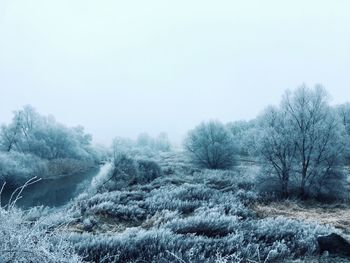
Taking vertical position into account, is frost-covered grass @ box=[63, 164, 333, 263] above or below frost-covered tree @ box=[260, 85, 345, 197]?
below

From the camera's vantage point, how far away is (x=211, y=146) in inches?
1416

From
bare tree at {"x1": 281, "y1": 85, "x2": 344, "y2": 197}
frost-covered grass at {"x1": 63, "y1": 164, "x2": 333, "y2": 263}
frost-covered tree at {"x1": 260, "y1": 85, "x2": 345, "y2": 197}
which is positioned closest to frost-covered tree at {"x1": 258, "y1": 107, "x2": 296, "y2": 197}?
frost-covered tree at {"x1": 260, "y1": 85, "x2": 345, "y2": 197}

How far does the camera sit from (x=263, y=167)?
20.4 metres

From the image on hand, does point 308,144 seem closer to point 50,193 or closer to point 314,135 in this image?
point 314,135

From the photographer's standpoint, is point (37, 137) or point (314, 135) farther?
point (37, 137)

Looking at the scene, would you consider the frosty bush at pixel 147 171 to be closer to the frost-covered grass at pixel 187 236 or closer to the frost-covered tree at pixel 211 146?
the frost-covered tree at pixel 211 146

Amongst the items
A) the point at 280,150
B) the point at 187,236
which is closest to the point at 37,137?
the point at 280,150

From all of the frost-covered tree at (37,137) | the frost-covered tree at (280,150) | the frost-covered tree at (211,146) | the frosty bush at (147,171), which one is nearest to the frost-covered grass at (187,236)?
the frost-covered tree at (280,150)

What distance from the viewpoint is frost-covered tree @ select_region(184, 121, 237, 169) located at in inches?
1405

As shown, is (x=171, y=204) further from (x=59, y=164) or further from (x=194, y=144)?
(x=59, y=164)

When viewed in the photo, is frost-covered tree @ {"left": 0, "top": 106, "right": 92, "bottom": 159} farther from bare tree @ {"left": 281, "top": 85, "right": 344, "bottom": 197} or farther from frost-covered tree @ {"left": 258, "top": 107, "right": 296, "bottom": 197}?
bare tree @ {"left": 281, "top": 85, "right": 344, "bottom": 197}

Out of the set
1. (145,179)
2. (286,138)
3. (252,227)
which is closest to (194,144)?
(145,179)

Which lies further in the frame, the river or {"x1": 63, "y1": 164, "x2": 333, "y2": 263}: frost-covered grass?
the river

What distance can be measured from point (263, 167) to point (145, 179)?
10224 mm
